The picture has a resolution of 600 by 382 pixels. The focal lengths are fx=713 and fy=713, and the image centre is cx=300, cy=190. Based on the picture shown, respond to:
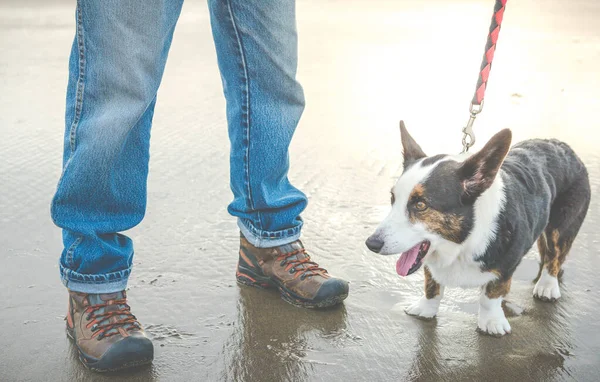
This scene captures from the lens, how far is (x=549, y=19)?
867 cm

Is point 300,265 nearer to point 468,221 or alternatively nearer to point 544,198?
point 468,221

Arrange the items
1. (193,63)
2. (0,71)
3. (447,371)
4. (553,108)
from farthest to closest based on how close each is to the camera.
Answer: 1. (193,63)
2. (0,71)
3. (553,108)
4. (447,371)

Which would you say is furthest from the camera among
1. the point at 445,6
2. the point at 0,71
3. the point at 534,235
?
the point at 445,6

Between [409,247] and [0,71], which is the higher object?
[409,247]

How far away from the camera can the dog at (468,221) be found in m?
2.32

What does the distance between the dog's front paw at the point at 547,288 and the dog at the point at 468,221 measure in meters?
0.19

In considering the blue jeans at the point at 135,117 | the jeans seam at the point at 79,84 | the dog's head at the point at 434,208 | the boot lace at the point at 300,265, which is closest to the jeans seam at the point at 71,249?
the blue jeans at the point at 135,117

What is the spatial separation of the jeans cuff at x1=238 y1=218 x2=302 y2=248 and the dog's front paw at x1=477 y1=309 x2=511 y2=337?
2.40 feet

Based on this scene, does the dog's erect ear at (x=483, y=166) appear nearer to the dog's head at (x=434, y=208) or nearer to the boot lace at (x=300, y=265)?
the dog's head at (x=434, y=208)

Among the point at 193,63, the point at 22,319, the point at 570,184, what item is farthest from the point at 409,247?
the point at 193,63

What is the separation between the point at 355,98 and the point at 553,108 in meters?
1.40

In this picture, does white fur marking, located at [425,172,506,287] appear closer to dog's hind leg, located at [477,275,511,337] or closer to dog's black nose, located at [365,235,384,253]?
dog's hind leg, located at [477,275,511,337]

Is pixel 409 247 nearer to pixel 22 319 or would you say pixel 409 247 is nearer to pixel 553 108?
pixel 22 319

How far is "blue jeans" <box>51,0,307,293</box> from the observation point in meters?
2.07
